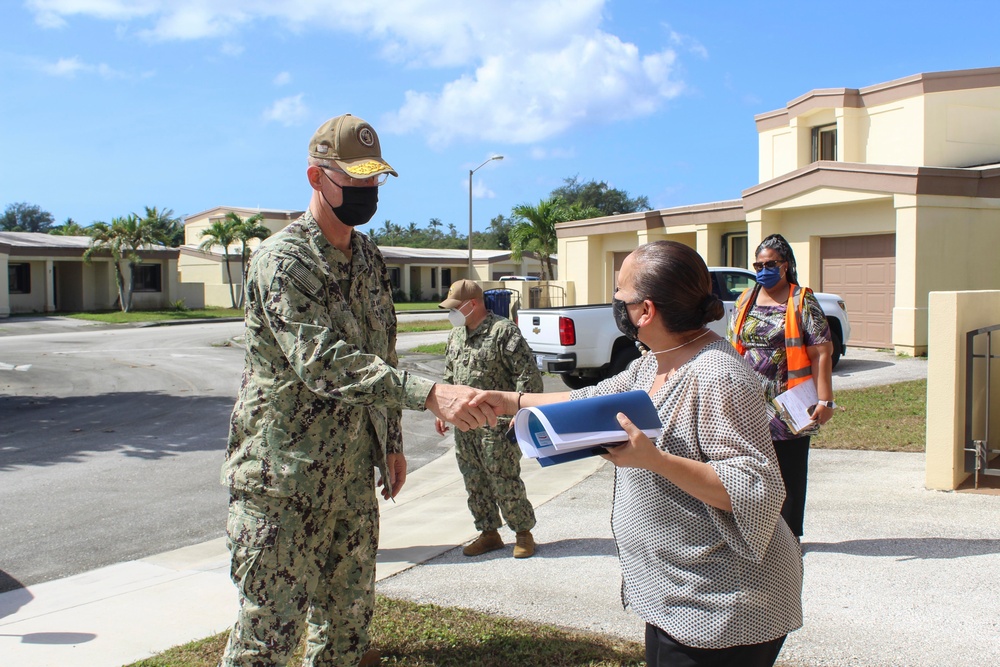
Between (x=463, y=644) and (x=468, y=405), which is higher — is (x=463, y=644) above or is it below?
below

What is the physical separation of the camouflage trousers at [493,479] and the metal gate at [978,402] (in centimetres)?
359

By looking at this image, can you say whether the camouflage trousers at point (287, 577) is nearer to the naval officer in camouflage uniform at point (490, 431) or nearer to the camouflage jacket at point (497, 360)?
the naval officer in camouflage uniform at point (490, 431)

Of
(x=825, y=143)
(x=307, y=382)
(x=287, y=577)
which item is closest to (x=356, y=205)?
(x=307, y=382)

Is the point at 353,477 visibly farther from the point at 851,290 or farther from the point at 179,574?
the point at 851,290

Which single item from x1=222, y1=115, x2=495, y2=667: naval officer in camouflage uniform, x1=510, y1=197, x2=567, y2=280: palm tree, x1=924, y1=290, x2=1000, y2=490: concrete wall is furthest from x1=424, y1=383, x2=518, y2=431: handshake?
x1=510, y1=197, x2=567, y2=280: palm tree

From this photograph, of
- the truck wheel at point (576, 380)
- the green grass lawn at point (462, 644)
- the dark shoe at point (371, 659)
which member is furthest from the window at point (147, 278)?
the dark shoe at point (371, 659)

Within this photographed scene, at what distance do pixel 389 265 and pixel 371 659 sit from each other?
167 ft

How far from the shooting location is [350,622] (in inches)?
129

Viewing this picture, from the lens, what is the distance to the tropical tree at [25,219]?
10062 cm

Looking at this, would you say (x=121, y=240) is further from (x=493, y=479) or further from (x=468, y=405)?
(x=468, y=405)

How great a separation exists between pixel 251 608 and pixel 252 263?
1186mm

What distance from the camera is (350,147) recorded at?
3102 mm

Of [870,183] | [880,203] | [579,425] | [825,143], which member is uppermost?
[825,143]

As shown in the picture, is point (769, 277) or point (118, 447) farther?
point (118, 447)
